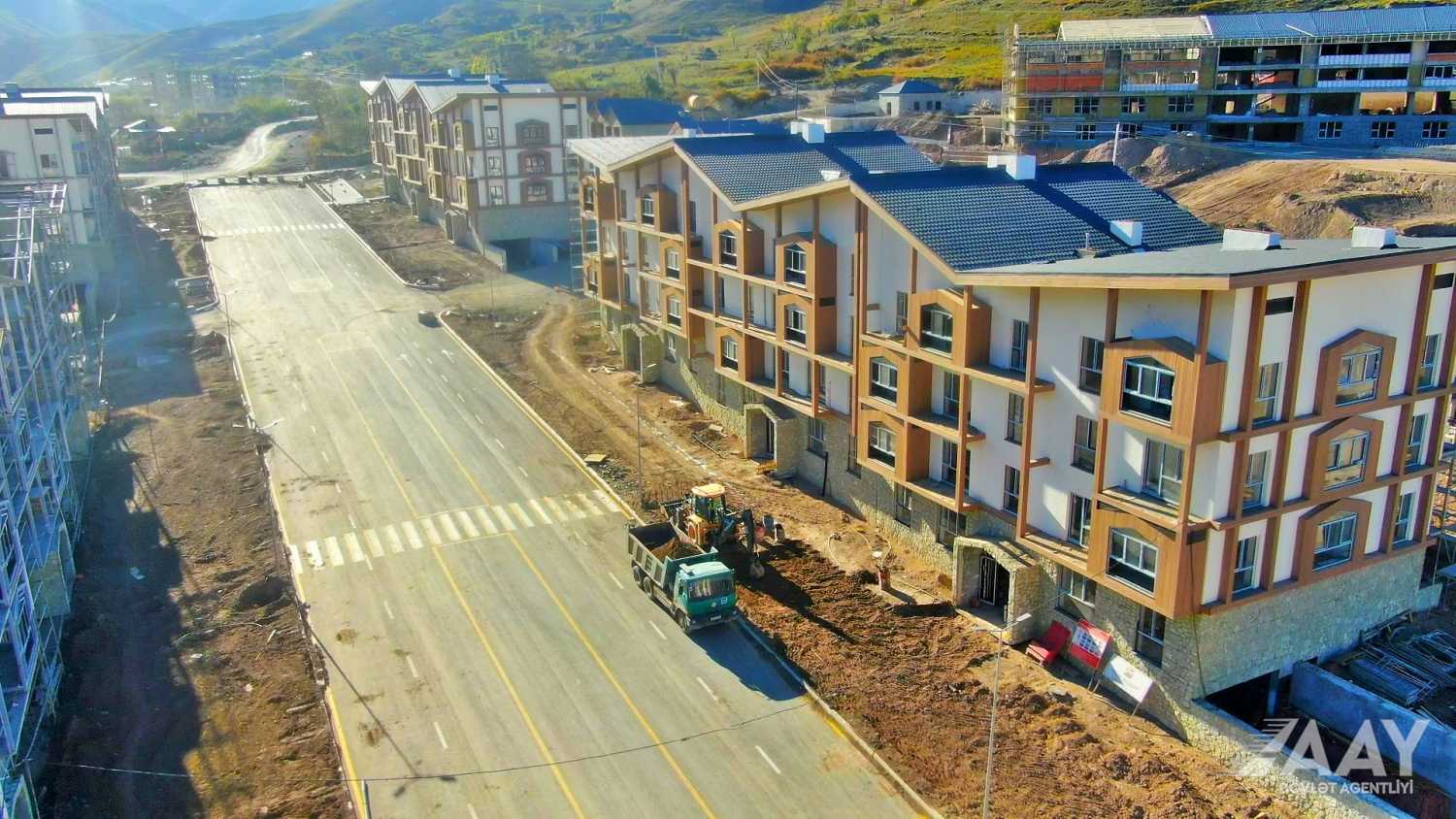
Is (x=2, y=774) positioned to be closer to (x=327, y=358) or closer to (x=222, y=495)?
(x=222, y=495)

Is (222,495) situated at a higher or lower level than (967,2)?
lower

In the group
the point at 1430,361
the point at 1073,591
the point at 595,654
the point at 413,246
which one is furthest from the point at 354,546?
the point at 413,246

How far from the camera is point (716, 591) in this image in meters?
35.8

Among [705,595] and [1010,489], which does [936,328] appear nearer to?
[1010,489]

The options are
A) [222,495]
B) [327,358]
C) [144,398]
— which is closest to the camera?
[222,495]

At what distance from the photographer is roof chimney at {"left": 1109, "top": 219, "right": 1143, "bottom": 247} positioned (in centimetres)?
3928

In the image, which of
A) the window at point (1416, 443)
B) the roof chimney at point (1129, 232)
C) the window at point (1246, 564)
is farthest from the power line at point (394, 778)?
the window at point (1416, 443)

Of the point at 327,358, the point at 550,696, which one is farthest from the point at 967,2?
the point at 550,696

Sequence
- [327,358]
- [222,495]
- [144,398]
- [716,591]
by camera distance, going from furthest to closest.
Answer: [327,358] < [144,398] < [222,495] < [716,591]

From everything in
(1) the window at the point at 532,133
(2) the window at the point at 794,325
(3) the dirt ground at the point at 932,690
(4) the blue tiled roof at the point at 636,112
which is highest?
(4) the blue tiled roof at the point at 636,112

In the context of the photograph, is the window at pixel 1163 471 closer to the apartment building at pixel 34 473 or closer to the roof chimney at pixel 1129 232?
the roof chimney at pixel 1129 232

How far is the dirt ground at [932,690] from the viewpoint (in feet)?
92.5

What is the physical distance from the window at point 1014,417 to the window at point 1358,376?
917 centimetres

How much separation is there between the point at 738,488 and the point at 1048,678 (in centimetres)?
1829
